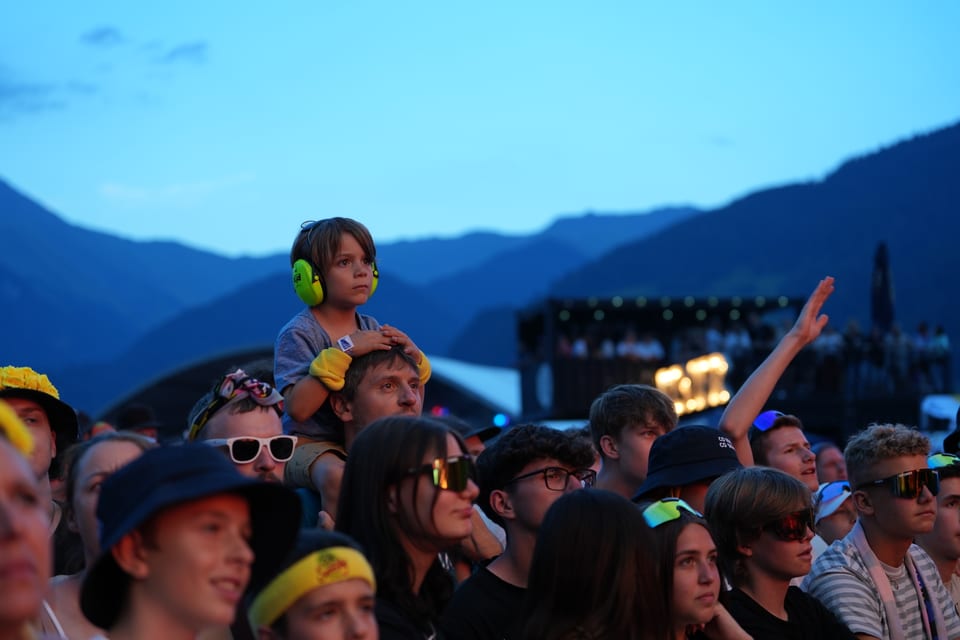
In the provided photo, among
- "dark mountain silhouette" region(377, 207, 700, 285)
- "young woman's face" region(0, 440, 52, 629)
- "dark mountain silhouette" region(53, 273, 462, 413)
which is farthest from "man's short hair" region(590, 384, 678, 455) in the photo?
"dark mountain silhouette" region(377, 207, 700, 285)

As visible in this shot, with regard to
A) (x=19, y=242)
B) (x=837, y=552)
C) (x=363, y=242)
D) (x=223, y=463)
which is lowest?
(x=837, y=552)

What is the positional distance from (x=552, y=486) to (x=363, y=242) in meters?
1.24

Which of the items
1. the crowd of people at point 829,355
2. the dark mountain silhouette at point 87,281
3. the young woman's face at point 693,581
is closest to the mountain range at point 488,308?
the dark mountain silhouette at point 87,281

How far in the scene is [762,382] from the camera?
5871 mm

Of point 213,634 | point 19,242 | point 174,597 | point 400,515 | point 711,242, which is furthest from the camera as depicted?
point 711,242

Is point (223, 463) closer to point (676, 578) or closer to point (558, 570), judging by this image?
point (558, 570)

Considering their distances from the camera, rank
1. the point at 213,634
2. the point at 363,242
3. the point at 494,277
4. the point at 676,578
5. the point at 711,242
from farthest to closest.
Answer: the point at 494,277
the point at 711,242
the point at 363,242
the point at 676,578
the point at 213,634

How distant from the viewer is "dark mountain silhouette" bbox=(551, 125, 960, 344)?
91438 millimetres

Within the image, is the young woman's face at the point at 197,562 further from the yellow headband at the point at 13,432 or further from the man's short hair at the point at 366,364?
the man's short hair at the point at 366,364

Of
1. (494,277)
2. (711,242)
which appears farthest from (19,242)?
(494,277)

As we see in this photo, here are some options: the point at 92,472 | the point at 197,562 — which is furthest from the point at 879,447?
the point at 197,562

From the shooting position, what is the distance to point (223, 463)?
9.82 ft

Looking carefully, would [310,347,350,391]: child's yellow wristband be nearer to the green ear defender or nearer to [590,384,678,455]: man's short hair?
the green ear defender

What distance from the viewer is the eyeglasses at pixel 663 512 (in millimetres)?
4422
